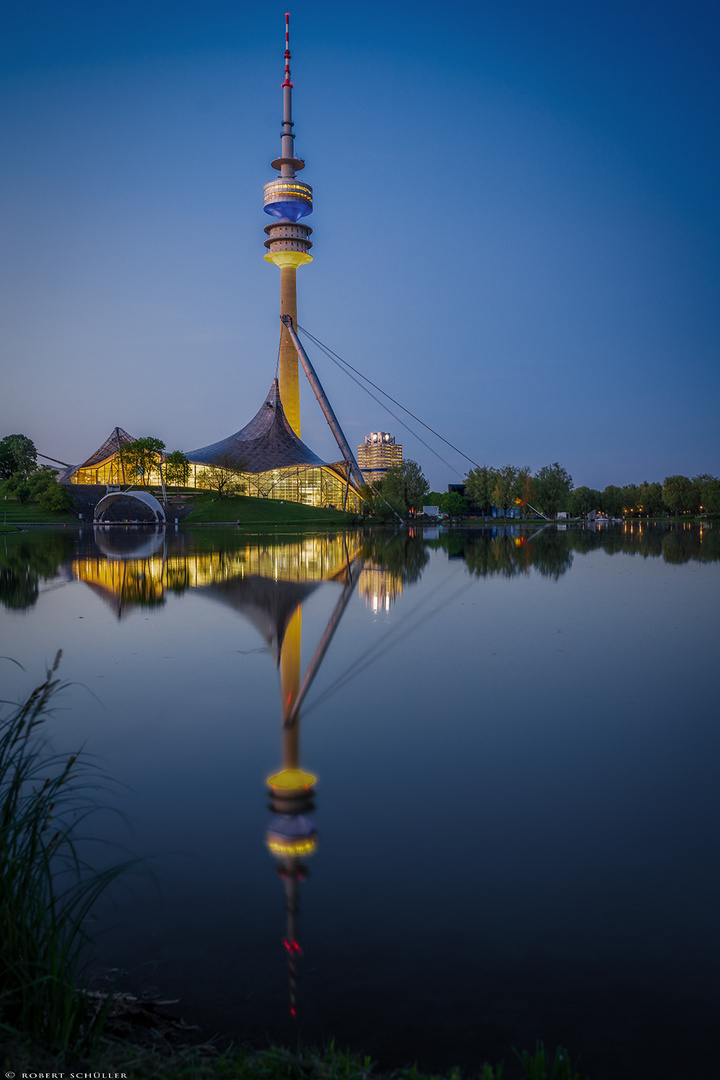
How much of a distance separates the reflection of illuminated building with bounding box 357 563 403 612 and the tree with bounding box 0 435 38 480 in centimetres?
7673

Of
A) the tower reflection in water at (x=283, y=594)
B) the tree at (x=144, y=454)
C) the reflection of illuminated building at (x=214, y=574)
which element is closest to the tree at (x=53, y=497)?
the tree at (x=144, y=454)

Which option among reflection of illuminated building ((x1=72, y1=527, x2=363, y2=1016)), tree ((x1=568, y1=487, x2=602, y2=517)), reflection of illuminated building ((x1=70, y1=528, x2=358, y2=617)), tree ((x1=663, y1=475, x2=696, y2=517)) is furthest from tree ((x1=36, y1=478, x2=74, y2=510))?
tree ((x1=663, y1=475, x2=696, y2=517))

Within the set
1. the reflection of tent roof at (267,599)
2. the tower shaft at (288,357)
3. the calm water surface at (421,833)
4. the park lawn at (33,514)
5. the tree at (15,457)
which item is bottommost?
the calm water surface at (421,833)

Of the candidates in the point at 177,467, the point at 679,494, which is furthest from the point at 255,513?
the point at 679,494

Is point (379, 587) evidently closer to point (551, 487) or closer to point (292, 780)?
point (292, 780)

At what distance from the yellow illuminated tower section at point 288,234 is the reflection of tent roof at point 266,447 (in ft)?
18.7

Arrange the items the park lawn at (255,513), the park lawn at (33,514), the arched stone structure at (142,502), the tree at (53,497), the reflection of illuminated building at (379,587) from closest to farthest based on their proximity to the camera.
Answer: the reflection of illuminated building at (379,587)
the park lawn at (33,514)
the tree at (53,497)
the arched stone structure at (142,502)
the park lawn at (255,513)

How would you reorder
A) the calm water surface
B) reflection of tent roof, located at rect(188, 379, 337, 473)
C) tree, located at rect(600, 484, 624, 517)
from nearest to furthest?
the calm water surface, reflection of tent roof, located at rect(188, 379, 337, 473), tree, located at rect(600, 484, 624, 517)

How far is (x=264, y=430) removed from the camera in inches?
3728

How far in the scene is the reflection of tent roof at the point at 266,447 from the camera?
294 feet

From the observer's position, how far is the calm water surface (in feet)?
9.00

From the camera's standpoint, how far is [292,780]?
15.9 ft

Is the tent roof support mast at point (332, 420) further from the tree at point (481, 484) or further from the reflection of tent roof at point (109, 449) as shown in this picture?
the reflection of tent roof at point (109, 449)

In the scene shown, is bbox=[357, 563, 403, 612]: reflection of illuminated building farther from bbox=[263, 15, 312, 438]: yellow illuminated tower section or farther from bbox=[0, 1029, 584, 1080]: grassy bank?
bbox=[263, 15, 312, 438]: yellow illuminated tower section
